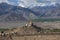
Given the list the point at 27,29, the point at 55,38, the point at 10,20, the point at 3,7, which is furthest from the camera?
the point at 3,7

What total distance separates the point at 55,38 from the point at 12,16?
92.3m

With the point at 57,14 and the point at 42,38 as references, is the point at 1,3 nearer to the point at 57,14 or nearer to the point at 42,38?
the point at 57,14

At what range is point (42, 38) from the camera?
33.0m

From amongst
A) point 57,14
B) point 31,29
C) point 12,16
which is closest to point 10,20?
point 12,16

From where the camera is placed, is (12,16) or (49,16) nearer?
(12,16)

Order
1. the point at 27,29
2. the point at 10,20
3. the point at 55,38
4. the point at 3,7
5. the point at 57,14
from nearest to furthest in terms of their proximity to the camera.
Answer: the point at 55,38, the point at 27,29, the point at 10,20, the point at 57,14, the point at 3,7

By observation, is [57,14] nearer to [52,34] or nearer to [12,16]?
[12,16]

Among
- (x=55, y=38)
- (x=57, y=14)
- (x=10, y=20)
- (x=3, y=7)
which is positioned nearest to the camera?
(x=55, y=38)

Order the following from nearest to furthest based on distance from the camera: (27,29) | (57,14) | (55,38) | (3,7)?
(55,38) < (27,29) < (57,14) < (3,7)

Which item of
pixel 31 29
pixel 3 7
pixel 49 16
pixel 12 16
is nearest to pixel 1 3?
pixel 3 7

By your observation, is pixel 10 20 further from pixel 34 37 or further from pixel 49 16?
pixel 34 37

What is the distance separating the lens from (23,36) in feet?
110

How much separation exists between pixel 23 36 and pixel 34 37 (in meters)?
1.33

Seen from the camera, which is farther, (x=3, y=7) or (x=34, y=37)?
(x=3, y=7)
